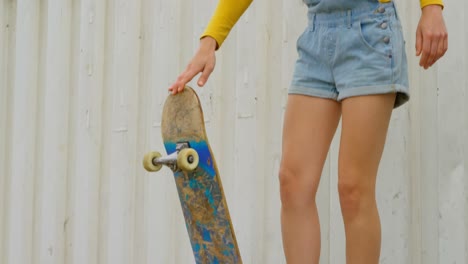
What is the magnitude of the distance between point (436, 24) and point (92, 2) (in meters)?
2.73

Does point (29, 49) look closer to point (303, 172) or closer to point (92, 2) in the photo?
point (92, 2)

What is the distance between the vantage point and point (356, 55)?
2.33 metres

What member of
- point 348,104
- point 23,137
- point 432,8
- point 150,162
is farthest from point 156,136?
point 432,8

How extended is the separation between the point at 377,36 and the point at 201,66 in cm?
60

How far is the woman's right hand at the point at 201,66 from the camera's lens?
2.53 meters

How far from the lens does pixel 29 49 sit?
507 cm

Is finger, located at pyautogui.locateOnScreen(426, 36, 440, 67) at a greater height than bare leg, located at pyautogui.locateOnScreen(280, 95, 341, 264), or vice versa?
finger, located at pyautogui.locateOnScreen(426, 36, 440, 67)

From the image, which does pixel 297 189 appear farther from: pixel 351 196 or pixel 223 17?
pixel 223 17

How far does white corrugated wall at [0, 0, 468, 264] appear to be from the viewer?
3.03 metres

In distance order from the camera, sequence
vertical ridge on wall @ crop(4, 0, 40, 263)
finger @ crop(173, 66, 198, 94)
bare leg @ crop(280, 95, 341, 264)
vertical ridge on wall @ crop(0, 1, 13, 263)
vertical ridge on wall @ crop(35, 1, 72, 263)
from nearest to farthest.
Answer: bare leg @ crop(280, 95, 341, 264), finger @ crop(173, 66, 198, 94), vertical ridge on wall @ crop(35, 1, 72, 263), vertical ridge on wall @ crop(4, 0, 40, 263), vertical ridge on wall @ crop(0, 1, 13, 263)

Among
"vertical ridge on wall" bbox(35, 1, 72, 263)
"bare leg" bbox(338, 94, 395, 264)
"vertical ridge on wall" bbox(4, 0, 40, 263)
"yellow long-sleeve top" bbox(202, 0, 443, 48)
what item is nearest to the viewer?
"bare leg" bbox(338, 94, 395, 264)

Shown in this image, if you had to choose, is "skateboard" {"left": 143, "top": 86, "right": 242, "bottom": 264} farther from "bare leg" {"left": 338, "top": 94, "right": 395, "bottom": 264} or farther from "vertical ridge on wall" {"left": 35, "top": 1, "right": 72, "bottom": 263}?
"vertical ridge on wall" {"left": 35, "top": 1, "right": 72, "bottom": 263}

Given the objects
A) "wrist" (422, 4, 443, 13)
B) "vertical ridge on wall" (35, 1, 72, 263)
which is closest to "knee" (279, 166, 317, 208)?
"wrist" (422, 4, 443, 13)

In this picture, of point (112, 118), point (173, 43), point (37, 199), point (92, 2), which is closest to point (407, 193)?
point (173, 43)
